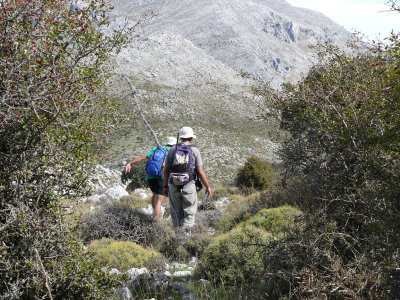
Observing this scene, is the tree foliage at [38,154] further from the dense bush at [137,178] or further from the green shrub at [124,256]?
the dense bush at [137,178]

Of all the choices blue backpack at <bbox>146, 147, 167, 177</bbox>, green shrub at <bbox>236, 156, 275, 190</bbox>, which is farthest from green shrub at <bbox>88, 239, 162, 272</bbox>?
green shrub at <bbox>236, 156, 275, 190</bbox>

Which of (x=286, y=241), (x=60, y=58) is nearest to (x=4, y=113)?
(x=60, y=58)

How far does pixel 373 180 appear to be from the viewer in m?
3.73

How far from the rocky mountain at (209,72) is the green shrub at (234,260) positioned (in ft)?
7.53

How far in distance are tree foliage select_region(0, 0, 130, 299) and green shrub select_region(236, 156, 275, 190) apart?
12.0 m

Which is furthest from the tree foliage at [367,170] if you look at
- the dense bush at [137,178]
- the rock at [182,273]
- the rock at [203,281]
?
the dense bush at [137,178]

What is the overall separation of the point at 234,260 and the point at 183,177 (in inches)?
84.8

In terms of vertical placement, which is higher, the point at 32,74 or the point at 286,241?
the point at 32,74

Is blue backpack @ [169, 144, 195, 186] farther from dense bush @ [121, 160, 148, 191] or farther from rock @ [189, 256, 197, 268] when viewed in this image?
dense bush @ [121, 160, 148, 191]

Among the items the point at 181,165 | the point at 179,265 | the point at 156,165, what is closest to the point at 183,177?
the point at 181,165

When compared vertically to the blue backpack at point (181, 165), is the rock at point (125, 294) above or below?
below

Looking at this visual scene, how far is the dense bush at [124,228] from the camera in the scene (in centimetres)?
645

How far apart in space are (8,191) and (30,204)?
8.8 inches

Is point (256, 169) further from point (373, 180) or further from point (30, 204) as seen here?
point (30, 204)
